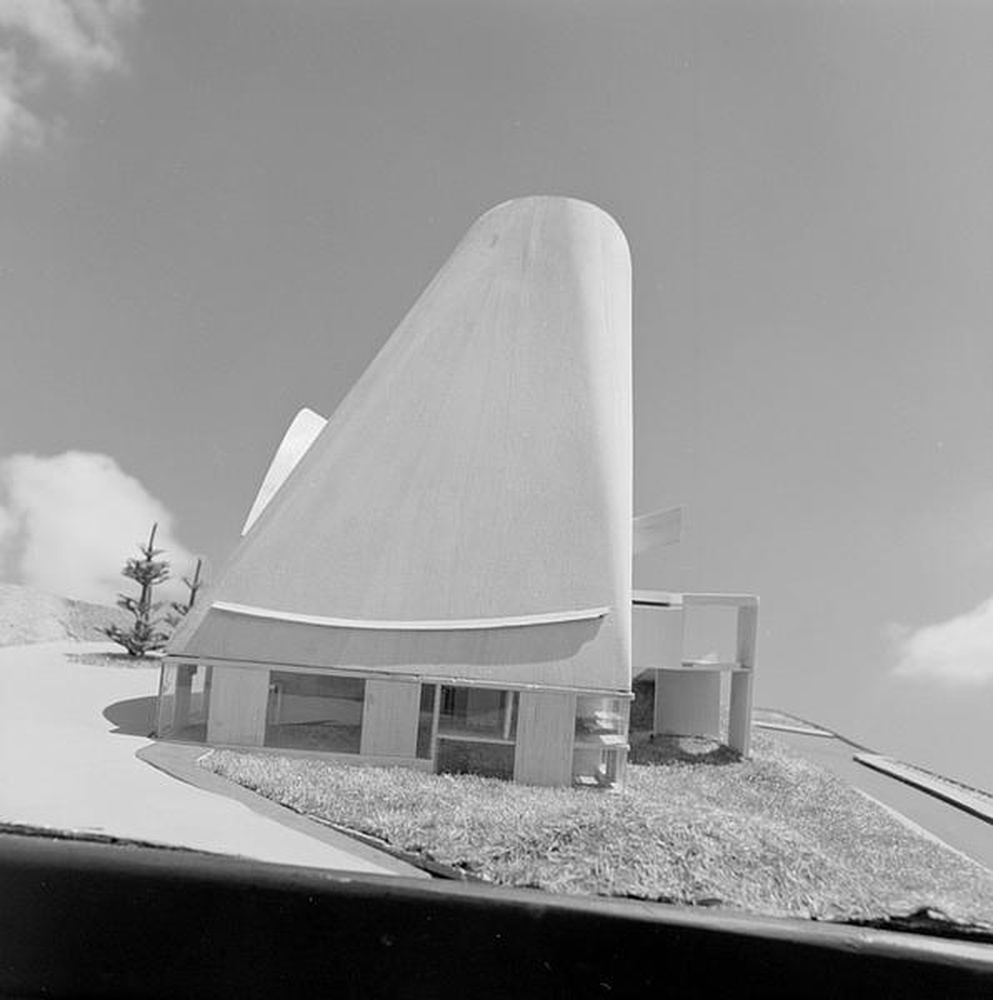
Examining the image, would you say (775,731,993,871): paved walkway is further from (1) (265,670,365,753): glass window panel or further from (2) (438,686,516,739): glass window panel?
(1) (265,670,365,753): glass window panel

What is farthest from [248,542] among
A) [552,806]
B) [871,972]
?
[871,972]

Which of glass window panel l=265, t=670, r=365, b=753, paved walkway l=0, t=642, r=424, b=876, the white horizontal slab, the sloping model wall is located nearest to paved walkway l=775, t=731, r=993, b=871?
the sloping model wall

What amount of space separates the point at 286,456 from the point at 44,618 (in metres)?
11.5

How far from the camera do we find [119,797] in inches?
218

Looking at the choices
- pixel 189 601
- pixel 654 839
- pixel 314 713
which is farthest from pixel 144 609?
pixel 654 839

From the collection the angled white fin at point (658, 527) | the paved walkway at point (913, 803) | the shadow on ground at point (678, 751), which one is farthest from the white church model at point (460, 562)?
the paved walkway at point (913, 803)

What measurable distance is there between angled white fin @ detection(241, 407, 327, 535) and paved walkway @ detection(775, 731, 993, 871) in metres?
9.82

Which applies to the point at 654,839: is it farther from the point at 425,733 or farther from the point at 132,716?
the point at 132,716

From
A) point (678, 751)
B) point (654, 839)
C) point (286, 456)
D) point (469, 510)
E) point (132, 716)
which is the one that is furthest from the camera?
point (286, 456)

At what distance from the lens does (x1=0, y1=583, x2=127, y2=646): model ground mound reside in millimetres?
21656

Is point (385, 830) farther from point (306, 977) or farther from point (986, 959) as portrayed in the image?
point (986, 959)

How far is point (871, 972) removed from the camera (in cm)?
302

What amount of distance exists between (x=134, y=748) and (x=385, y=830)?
13.3 ft

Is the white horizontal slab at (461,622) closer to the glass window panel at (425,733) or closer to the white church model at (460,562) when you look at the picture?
the white church model at (460,562)
